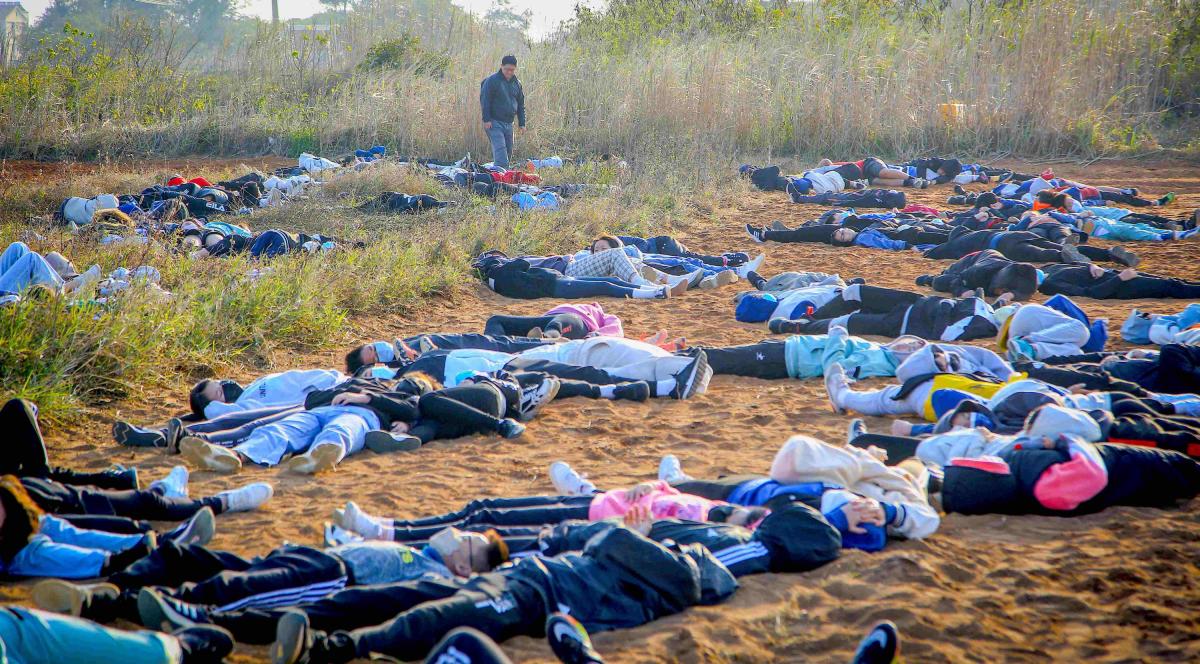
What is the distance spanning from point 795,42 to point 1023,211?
8.20m

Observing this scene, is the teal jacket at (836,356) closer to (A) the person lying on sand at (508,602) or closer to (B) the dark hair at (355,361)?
(B) the dark hair at (355,361)

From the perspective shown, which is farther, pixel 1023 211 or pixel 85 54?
pixel 85 54

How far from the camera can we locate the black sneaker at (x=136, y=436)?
4.12 m

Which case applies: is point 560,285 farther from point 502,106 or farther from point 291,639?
point 502,106

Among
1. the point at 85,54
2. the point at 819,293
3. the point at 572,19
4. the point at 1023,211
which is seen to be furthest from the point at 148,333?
the point at 572,19

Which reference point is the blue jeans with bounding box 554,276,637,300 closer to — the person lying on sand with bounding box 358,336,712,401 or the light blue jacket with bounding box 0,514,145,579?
the person lying on sand with bounding box 358,336,712,401

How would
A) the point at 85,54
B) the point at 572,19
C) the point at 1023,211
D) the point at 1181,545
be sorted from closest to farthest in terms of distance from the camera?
the point at 1181,545
the point at 1023,211
the point at 85,54
the point at 572,19

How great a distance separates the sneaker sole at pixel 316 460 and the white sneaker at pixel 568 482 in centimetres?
98

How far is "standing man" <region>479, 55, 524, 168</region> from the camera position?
13.2 m

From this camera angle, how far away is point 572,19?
2119cm

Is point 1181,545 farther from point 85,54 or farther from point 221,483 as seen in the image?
point 85,54

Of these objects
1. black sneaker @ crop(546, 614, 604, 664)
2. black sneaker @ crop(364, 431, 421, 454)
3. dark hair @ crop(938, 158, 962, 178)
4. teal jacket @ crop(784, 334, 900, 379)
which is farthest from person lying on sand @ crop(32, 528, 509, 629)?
dark hair @ crop(938, 158, 962, 178)

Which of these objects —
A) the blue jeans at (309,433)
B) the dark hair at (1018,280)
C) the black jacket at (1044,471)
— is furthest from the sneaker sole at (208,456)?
the dark hair at (1018,280)

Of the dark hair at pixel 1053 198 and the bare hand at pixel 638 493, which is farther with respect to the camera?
the dark hair at pixel 1053 198
